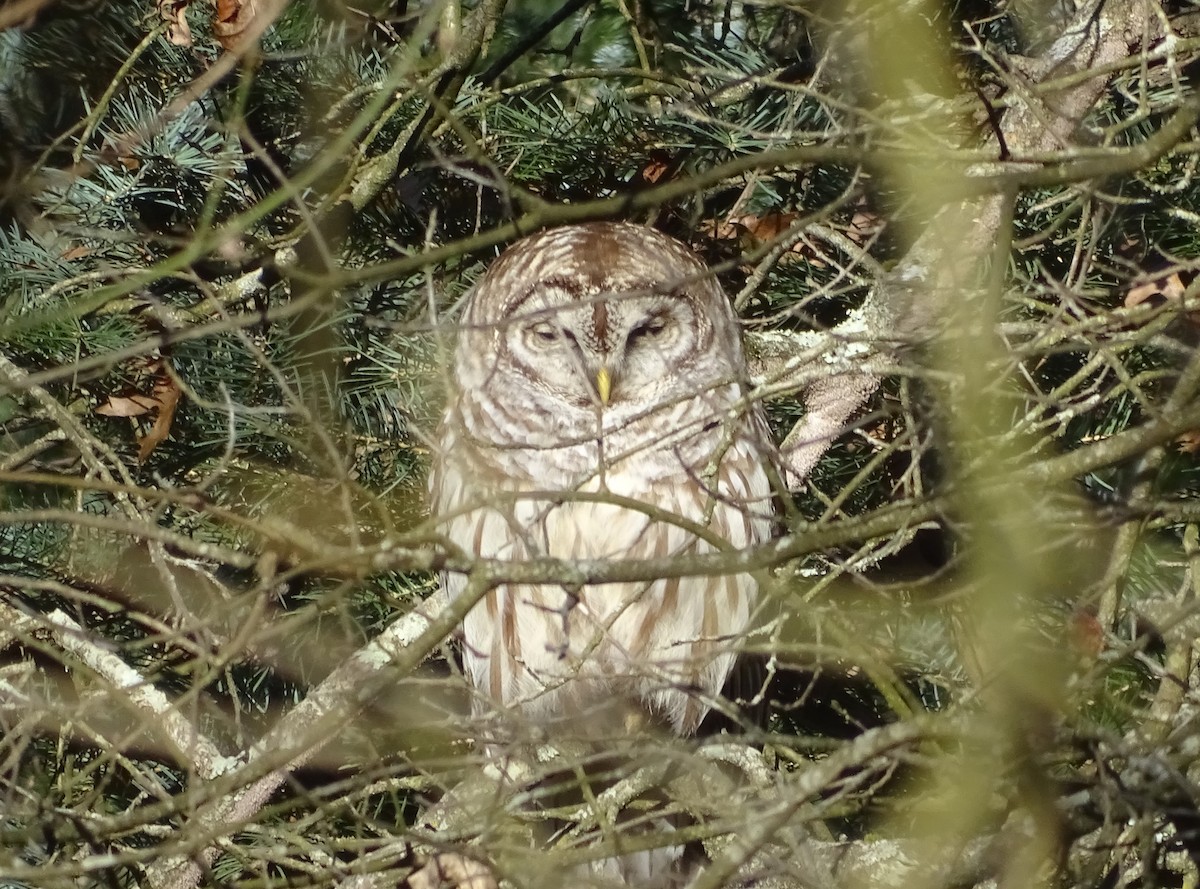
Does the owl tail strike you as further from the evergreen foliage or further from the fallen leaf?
the fallen leaf

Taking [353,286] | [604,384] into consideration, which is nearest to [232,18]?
[353,286]

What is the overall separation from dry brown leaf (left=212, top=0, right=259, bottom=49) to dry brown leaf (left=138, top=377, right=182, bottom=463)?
905mm

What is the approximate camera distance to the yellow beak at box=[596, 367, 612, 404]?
3895 mm

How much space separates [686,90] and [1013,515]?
79.5 inches

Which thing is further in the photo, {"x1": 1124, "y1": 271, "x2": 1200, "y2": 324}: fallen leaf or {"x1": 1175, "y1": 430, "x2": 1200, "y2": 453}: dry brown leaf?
{"x1": 1175, "y1": 430, "x2": 1200, "y2": 453}: dry brown leaf

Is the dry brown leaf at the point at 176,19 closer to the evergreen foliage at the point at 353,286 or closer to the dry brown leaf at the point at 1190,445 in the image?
the evergreen foliage at the point at 353,286

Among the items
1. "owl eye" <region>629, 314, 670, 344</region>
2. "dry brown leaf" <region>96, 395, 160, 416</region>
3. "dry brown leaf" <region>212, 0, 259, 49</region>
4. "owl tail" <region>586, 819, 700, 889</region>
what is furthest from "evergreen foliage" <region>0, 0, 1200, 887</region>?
"owl tail" <region>586, 819, 700, 889</region>

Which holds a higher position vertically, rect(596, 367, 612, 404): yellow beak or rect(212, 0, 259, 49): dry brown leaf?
rect(212, 0, 259, 49): dry brown leaf

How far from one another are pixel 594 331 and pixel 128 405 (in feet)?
4.22

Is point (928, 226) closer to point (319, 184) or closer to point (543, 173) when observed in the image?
point (543, 173)

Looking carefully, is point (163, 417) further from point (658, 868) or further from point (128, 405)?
point (658, 868)

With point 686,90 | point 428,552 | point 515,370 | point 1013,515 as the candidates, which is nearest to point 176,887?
point 428,552

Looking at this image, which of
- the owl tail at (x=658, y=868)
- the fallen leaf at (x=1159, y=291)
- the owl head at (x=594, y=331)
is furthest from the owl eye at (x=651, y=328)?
the owl tail at (x=658, y=868)

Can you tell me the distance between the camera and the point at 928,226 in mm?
2801
